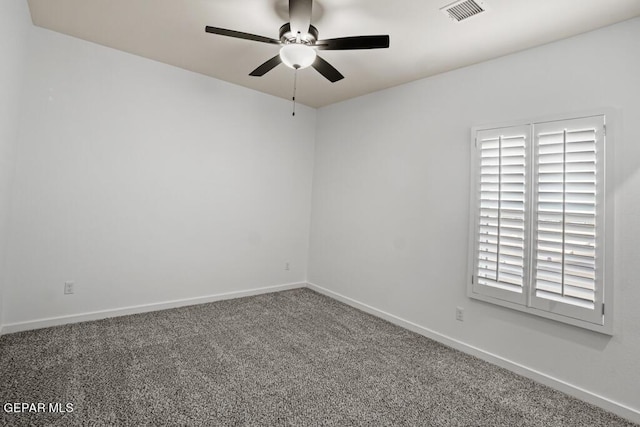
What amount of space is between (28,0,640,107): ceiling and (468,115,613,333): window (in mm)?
714

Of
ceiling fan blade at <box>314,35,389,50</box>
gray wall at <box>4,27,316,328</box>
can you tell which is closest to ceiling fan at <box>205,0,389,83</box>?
ceiling fan blade at <box>314,35,389,50</box>

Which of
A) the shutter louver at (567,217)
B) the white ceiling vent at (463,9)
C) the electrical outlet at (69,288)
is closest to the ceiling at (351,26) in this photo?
the white ceiling vent at (463,9)

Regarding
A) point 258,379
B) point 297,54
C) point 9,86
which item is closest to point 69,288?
point 9,86

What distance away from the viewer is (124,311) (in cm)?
347

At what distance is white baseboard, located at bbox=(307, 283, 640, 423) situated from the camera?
7.18 ft

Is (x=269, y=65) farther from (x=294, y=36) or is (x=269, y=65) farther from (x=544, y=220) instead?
(x=544, y=220)

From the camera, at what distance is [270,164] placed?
4.57 meters

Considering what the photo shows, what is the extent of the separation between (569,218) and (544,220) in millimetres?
160

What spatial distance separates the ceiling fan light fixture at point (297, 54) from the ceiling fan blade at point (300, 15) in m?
0.11

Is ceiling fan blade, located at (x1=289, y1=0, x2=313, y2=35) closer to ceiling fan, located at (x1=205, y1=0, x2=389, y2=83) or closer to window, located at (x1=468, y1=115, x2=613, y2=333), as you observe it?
ceiling fan, located at (x1=205, y1=0, x2=389, y2=83)

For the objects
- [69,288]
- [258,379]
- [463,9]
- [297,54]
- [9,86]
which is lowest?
[258,379]

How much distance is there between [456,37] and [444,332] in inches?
108

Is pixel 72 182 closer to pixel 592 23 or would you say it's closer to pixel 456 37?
pixel 456 37

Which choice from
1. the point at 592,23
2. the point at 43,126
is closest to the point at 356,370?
the point at 592,23
